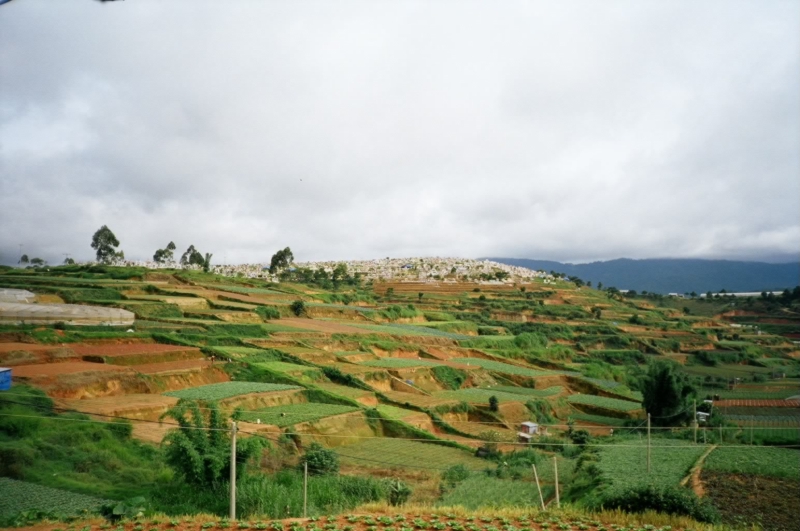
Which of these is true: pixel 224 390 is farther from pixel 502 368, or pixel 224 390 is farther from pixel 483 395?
pixel 502 368

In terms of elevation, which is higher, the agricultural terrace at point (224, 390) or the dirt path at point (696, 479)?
the agricultural terrace at point (224, 390)

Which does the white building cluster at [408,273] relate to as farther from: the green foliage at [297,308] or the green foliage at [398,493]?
the green foliage at [398,493]

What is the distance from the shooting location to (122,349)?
86.2ft

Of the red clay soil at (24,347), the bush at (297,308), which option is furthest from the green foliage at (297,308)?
the red clay soil at (24,347)

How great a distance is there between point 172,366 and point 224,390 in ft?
11.2

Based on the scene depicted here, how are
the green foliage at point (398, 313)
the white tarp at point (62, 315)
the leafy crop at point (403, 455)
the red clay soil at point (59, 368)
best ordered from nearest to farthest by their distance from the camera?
the red clay soil at point (59, 368) < the leafy crop at point (403, 455) < the white tarp at point (62, 315) < the green foliage at point (398, 313)

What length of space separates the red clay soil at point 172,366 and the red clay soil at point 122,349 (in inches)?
36.2

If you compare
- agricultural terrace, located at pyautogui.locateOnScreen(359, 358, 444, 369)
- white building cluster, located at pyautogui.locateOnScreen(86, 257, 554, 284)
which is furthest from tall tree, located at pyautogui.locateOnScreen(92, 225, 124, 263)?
agricultural terrace, located at pyautogui.locateOnScreen(359, 358, 444, 369)

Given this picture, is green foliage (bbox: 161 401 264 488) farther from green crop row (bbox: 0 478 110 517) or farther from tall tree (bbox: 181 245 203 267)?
tall tree (bbox: 181 245 203 267)

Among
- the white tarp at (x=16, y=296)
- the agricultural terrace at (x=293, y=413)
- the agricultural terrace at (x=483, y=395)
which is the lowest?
the agricultural terrace at (x=483, y=395)

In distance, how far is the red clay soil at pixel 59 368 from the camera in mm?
20359

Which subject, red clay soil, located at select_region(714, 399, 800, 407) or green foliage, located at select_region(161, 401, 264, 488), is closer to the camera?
green foliage, located at select_region(161, 401, 264, 488)

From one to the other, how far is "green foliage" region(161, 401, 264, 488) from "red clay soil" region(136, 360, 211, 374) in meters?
10.2

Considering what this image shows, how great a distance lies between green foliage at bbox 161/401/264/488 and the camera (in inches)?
549
